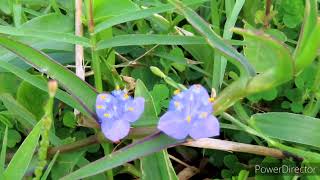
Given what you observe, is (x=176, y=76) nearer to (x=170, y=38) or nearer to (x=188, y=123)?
(x=170, y=38)

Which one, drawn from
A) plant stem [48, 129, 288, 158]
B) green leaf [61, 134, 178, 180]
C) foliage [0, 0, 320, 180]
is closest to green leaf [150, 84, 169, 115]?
foliage [0, 0, 320, 180]

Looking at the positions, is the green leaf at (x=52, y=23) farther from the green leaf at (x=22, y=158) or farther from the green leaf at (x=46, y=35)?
the green leaf at (x=22, y=158)

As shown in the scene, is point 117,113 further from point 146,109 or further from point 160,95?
point 160,95

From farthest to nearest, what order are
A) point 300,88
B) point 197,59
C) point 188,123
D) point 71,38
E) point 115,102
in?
point 197,59
point 300,88
point 71,38
point 115,102
point 188,123

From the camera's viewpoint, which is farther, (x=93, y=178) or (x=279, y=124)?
(x=93, y=178)

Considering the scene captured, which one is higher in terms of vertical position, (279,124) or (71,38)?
(71,38)

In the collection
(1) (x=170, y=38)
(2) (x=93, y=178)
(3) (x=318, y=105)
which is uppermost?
(1) (x=170, y=38)

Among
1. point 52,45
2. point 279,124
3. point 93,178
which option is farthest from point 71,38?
point 279,124

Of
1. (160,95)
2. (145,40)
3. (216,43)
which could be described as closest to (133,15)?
(145,40)

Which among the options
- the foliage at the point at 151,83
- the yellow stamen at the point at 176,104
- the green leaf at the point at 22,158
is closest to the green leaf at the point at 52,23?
the foliage at the point at 151,83
